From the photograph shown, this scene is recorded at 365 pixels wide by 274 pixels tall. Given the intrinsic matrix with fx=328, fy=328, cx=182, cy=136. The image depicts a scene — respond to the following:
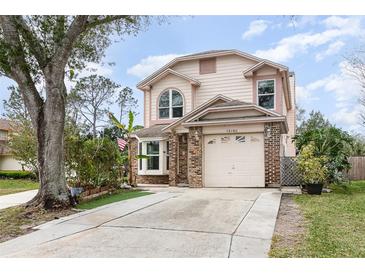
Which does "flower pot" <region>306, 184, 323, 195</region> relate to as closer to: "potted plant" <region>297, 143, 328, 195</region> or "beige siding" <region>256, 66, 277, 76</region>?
"potted plant" <region>297, 143, 328, 195</region>

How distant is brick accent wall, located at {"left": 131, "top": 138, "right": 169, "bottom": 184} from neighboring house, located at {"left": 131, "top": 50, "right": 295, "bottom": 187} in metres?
0.05

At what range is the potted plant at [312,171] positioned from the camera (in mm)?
11930

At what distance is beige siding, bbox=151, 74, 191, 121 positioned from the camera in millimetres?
17781

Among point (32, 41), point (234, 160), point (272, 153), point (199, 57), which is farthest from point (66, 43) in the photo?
point (199, 57)

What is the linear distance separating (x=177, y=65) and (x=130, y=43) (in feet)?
21.1

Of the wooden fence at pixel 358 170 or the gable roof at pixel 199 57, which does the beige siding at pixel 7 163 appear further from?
the wooden fence at pixel 358 170

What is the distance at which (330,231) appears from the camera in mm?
6422

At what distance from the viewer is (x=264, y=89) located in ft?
54.6

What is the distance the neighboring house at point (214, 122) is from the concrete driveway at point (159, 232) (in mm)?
4224

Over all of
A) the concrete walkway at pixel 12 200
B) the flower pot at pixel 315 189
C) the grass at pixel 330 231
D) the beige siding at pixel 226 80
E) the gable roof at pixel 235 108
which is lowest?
the concrete walkway at pixel 12 200

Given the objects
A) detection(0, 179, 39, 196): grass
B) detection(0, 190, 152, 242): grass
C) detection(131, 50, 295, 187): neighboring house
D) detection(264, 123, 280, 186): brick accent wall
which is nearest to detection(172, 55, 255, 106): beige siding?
detection(131, 50, 295, 187): neighboring house

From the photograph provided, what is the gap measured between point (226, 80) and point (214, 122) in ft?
14.5

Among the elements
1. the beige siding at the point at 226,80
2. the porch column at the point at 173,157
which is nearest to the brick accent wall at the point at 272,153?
the beige siding at the point at 226,80
